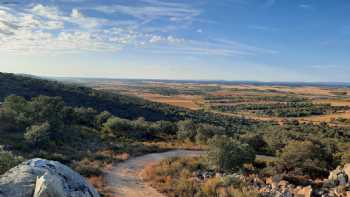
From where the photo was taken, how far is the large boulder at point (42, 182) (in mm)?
6539

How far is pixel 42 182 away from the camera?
6.58m

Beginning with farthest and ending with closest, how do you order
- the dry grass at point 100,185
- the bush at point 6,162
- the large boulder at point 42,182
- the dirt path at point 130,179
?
1. the dirt path at point 130,179
2. the dry grass at point 100,185
3. the bush at point 6,162
4. the large boulder at point 42,182

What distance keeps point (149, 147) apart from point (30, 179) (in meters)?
16.2

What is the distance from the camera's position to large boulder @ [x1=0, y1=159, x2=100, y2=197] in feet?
21.5

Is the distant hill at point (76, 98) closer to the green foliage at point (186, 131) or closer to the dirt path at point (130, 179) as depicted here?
the green foliage at point (186, 131)

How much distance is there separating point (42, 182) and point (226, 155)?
11271 millimetres

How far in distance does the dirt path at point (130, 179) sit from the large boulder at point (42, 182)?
541 centimetres

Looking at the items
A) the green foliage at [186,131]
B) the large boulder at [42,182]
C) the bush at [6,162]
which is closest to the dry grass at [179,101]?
the green foliage at [186,131]

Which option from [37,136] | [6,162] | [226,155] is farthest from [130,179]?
[37,136]

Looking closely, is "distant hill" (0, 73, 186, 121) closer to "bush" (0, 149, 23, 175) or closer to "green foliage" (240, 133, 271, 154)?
"green foliage" (240, 133, 271, 154)

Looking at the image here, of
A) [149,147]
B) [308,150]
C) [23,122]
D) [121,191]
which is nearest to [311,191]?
[308,150]

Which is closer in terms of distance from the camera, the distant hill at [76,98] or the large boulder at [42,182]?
the large boulder at [42,182]

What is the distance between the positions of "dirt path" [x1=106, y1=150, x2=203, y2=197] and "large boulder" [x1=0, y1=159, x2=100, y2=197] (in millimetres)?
5407

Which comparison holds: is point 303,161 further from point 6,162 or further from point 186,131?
point 6,162
